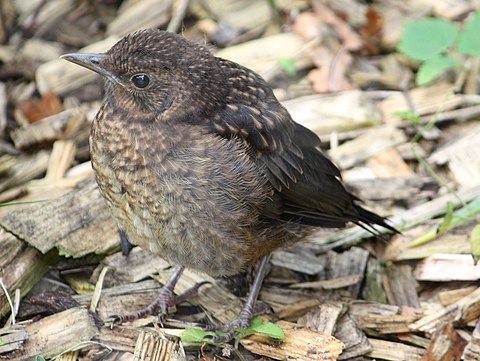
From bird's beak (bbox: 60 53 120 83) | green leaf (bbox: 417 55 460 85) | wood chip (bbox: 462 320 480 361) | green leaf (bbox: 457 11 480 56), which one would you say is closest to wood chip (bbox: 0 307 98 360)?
bird's beak (bbox: 60 53 120 83)

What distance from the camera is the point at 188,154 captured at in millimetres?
3627

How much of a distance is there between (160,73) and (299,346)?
142 centimetres

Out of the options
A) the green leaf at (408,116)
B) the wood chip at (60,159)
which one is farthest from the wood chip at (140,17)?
the green leaf at (408,116)

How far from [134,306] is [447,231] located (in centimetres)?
178

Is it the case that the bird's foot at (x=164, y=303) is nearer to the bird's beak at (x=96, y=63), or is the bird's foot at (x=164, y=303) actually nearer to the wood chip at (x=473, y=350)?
the bird's beak at (x=96, y=63)

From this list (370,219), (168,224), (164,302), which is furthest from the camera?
(370,219)

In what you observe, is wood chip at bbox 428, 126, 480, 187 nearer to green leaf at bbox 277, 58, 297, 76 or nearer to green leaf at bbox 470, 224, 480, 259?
green leaf at bbox 470, 224, 480, 259

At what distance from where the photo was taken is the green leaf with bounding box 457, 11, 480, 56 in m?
5.11

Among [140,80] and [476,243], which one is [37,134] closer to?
[140,80]

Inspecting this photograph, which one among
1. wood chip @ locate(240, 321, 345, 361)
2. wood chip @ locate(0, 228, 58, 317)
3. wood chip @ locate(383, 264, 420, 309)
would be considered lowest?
wood chip @ locate(383, 264, 420, 309)

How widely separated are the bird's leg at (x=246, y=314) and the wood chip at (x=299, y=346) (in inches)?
3.3

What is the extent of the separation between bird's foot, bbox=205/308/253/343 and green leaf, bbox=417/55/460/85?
6.66 ft

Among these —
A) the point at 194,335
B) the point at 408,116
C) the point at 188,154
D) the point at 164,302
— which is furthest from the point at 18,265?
the point at 408,116

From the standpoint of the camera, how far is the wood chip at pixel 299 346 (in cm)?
377
